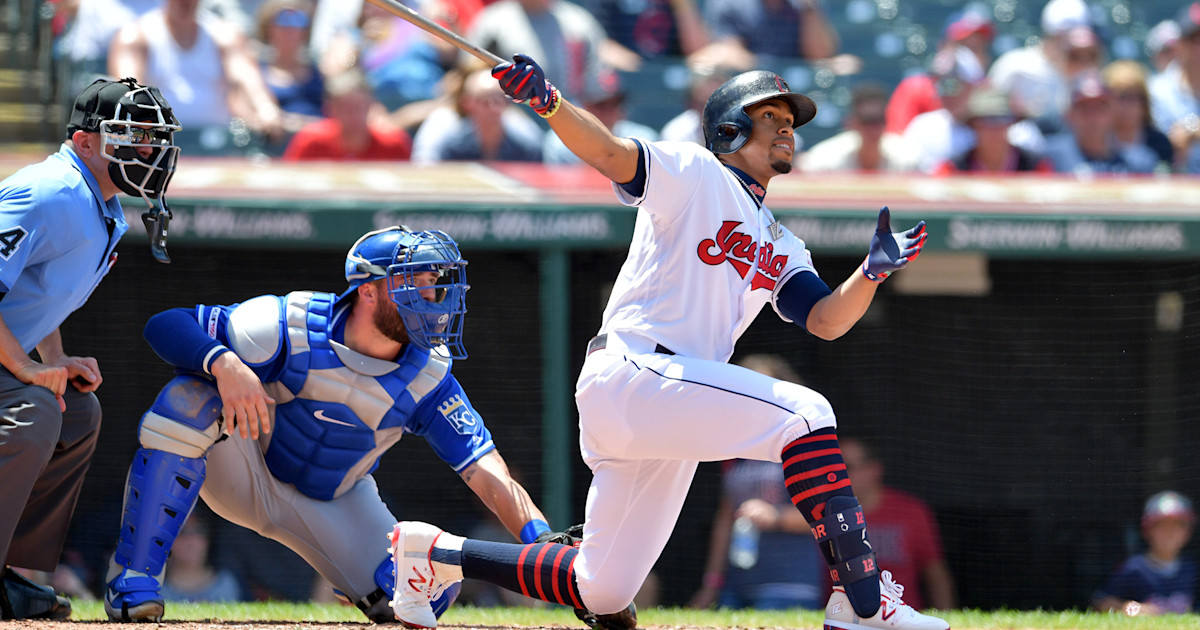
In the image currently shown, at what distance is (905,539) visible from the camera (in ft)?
20.2

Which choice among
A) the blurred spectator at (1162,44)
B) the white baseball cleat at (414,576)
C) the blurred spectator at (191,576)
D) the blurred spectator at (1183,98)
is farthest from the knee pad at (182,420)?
the blurred spectator at (1162,44)

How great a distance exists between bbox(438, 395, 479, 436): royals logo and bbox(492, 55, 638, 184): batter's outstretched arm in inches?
44.1

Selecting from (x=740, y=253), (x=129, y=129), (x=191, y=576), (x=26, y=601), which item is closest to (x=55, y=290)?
(x=129, y=129)

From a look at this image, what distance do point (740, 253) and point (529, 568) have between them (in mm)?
931

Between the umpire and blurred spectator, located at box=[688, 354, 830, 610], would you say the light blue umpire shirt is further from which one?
blurred spectator, located at box=[688, 354, 830, 610]

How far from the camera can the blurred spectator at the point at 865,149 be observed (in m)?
7.06

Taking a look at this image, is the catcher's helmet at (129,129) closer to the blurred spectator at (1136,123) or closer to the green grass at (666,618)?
the green grass at (666,618)

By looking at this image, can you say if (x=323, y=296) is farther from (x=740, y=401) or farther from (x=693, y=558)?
(x=693, y=558)

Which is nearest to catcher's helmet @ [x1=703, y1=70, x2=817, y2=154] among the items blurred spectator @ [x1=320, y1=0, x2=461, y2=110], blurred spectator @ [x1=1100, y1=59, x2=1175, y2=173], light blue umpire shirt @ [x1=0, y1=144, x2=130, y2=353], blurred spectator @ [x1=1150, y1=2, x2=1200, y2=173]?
light blue umpire shirt @ [x1=0, y1=144, x2=130, y2=353]

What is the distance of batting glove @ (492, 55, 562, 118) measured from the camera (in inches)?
119

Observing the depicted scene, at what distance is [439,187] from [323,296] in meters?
2.08

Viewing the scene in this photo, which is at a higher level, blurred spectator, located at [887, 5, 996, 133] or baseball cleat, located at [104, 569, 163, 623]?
blurred spectator, located at [887, 5, 996, 133]

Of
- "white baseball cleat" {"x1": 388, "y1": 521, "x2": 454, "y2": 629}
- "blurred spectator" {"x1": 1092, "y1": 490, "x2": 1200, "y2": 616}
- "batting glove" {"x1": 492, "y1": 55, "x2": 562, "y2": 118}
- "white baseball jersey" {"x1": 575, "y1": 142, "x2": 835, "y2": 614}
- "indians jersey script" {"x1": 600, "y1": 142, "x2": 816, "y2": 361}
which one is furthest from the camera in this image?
"blurred spectator" {"x1": 1092, "y1": 490, "x2": 1200, "y2": 616}

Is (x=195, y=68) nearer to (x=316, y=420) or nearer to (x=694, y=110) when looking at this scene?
(x=694, y=110)
